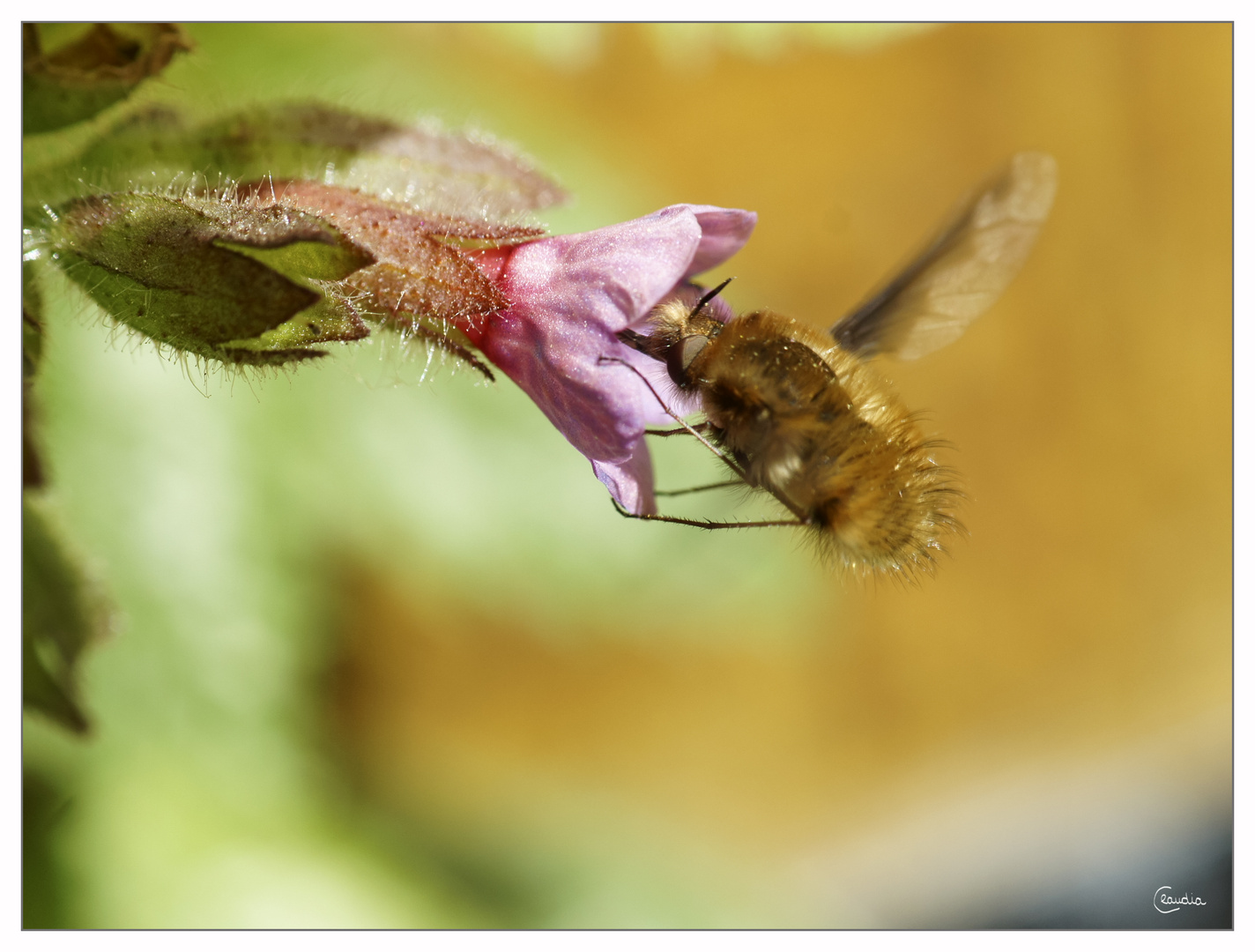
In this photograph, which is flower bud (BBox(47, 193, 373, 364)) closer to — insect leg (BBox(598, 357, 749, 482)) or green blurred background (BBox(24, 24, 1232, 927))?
insect leg (BBox(598, 357, 749, 482))

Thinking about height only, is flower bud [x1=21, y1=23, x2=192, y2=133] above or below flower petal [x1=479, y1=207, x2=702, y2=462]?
above

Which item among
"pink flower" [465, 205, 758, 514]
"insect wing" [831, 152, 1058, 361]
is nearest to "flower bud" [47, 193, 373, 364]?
"pink flower" [465, 205, 758, 514]

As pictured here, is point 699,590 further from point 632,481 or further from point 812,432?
point 812,432

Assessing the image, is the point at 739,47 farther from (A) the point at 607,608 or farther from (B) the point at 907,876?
(B) the point at 907,876

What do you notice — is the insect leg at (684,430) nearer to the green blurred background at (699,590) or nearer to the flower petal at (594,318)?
the flower petal at (594,318)

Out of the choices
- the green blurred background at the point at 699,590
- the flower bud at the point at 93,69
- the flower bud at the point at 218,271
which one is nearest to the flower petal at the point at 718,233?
the flower bud at the point at 218,271

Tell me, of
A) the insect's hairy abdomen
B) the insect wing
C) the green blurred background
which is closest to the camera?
the insect's hairy abdomen

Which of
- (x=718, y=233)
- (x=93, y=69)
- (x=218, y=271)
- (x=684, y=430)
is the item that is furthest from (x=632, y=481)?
(x=93, y=69)
